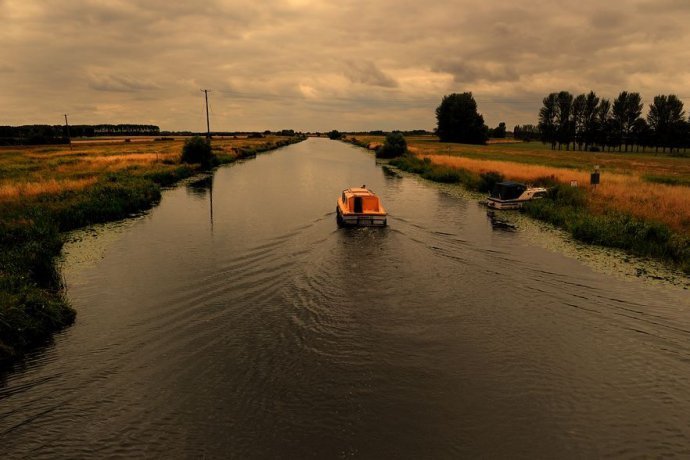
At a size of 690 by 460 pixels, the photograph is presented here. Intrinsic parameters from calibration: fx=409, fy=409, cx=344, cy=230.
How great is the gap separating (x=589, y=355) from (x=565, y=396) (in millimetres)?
2560

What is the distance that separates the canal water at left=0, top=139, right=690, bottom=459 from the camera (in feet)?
29.2

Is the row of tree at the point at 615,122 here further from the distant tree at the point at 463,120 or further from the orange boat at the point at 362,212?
the orange boat at the point at 362,212

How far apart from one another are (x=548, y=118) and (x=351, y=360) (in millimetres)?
→ 151825

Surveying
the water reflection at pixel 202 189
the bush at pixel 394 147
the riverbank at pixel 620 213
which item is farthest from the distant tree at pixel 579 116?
the water reflection at pixel 202 189

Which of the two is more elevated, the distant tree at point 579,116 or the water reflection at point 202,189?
the distant tree at point 579,116

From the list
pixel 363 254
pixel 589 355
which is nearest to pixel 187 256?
pixel 363 254

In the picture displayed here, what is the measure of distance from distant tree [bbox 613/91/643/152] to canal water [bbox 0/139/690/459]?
5313 inches

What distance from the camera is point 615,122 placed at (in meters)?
128

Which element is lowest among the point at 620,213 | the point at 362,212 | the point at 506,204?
the point at 506,204

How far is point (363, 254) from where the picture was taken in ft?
71.5

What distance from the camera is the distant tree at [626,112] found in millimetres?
125875

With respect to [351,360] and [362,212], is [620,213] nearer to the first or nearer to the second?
[362,212]

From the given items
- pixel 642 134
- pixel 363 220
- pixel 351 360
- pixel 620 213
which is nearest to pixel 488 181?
pixel 620 213

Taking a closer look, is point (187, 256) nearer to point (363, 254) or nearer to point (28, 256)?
point (28, 256)
